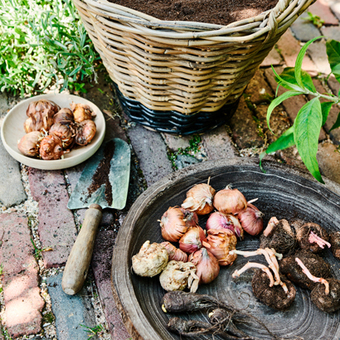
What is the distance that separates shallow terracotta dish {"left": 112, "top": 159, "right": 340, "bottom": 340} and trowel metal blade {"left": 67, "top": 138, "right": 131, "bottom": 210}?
298 millimetres

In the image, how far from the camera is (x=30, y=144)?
1735 mm

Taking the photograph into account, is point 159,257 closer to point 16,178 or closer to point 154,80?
point 154,80

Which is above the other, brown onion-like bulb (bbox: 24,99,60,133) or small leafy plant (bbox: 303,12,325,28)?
small leafy plant (bbox: 303,12,325,28)

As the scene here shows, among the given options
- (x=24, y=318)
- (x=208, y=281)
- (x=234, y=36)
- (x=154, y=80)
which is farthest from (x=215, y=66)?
(x=24, y=318)

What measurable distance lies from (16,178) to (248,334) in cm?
133

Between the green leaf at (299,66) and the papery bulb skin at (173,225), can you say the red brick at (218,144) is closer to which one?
the papery bulb skin at (173,225)

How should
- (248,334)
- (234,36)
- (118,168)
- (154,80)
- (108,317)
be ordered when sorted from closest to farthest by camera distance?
(248,334)
(234,36)
(108,317)
(154,80)
(118,168)

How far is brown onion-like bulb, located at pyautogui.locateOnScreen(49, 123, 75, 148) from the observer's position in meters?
1.77

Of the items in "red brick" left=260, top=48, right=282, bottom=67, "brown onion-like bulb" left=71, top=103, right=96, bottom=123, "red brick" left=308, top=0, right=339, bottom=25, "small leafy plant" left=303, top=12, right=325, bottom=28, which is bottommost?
"brown onion-like bulb" left=71, top=103, right=96, bottom=123

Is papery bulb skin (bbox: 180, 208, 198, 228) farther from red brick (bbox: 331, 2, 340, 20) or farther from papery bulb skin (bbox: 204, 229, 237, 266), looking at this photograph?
red brick (bbox: 331, 2, 340, 20)

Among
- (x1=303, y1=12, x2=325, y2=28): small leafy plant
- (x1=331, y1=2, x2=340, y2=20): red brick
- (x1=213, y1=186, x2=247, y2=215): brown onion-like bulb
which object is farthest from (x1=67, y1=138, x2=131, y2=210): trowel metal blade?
(x1=331, y1=2, x2=340, y2=20): red brick

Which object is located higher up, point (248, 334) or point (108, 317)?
point (248, 334)

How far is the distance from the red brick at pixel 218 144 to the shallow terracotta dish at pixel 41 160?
585 millimetres

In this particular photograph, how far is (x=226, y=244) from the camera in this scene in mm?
1364
